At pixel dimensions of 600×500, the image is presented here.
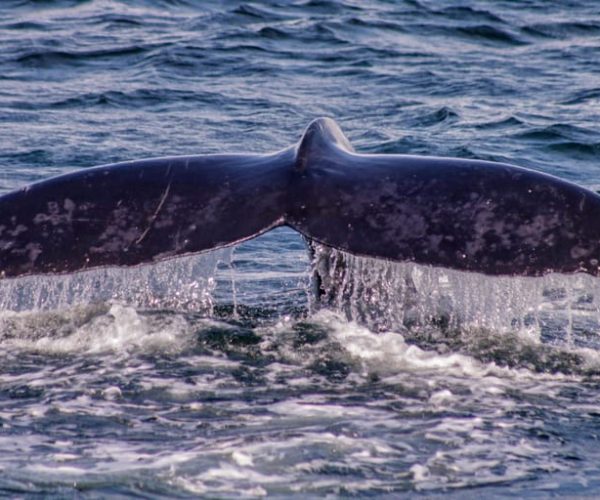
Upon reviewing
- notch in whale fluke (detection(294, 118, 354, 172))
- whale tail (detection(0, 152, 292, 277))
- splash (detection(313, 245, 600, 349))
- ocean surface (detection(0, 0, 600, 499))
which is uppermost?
notch in whale fluke (detection(294, 118, 354, 172))

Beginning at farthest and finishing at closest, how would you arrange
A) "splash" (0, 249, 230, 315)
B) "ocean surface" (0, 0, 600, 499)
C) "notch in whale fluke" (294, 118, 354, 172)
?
"splash" (0, 249, 230, 315) < "notch in whale fluke" (294, 118, 354, 172) < "ocean surface" (0, 0, 600, 499)

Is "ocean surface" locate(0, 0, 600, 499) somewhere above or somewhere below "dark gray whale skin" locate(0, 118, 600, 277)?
below

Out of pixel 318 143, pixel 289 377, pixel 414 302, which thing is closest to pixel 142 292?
pixel 414 302

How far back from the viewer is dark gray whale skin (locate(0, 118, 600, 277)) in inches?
186

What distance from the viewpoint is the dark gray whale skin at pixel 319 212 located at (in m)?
4.72

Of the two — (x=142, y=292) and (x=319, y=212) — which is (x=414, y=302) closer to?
(x=142, y=292)

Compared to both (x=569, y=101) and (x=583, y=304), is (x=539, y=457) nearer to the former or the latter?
(x=583, y=304)

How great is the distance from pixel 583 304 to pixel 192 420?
296 centimetres

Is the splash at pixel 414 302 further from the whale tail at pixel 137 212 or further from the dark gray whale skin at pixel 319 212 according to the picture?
the whale tail at pixel 137 212

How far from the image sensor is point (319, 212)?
4.85 m

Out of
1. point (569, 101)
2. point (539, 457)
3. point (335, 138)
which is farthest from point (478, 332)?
point (569, 101)

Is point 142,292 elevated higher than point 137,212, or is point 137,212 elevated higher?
point 137,212

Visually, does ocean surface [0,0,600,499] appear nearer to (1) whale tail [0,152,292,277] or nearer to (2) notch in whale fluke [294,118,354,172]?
(1) whale tail [0,152,292,277]

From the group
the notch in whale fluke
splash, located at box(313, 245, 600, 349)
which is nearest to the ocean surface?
splash, located at box(313, 245, 600, 349)
